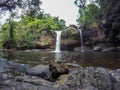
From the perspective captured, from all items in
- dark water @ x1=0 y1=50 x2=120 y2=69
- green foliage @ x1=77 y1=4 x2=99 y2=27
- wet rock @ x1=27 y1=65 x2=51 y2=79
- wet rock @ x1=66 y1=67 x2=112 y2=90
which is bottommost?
dark water @ x1=0 y1=50 x2=120 y2=69

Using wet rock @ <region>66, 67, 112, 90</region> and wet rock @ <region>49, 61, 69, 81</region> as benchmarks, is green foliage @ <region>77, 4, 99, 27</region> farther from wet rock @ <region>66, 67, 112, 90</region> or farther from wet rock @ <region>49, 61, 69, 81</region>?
wet rock @ <region>66, 67, 112, 90</region>

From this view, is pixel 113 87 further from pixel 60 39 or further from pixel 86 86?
pixel 60 39

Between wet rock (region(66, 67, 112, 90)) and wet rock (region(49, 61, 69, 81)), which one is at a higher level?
wet rock (region(66, 67, 112, 90))

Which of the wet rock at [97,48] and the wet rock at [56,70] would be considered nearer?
the wet rock at [56,70]

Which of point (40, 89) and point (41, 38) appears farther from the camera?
point (41, 38)

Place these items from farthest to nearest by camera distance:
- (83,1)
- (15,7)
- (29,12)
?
(83,1) → (29,12) → (15,7)

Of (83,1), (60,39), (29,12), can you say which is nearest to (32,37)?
(60,39)

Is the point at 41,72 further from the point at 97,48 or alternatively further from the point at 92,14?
the point at 92,14

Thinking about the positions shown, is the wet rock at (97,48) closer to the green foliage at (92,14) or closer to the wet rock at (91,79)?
the green foliage at (92,14)

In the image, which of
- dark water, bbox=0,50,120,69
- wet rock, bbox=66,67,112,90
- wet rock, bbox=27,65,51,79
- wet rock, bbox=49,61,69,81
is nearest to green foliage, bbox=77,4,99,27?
dark water, bbox=0,50,120,69

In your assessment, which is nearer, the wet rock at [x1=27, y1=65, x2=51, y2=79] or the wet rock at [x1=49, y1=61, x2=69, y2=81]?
the wet rock at [x1=27, y1=65, x2=51, y2=79]

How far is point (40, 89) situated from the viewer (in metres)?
9.63

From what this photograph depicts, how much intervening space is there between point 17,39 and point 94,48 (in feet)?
38.5

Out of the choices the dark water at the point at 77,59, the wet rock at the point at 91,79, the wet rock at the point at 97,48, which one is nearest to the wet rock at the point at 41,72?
the wet rock at the point at 91,79
